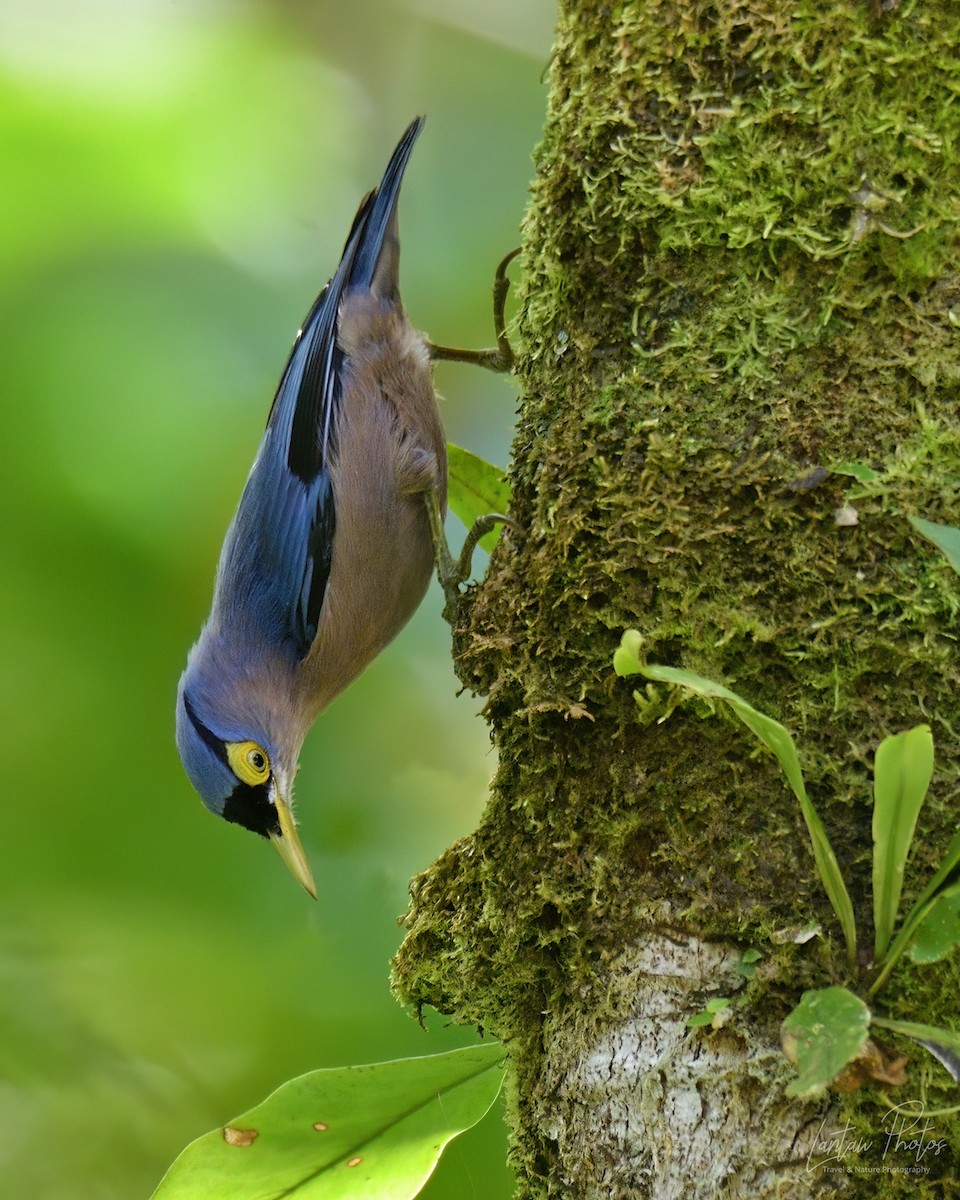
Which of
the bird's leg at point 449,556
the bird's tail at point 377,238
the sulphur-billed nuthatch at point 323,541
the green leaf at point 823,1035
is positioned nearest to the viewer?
the green leaf at point 823,1035

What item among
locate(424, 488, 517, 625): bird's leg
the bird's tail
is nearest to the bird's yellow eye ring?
locate(424, 488, 517, 625): bird's leg

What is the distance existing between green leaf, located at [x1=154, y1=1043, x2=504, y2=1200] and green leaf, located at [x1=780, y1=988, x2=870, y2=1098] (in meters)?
0.85

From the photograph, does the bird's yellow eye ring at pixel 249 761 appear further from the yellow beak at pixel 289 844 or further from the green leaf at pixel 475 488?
the green leaf at pixel 475 488

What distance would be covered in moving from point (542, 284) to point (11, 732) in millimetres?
2385

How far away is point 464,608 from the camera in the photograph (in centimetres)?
235

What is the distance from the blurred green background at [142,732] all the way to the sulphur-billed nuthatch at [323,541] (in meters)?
0.41

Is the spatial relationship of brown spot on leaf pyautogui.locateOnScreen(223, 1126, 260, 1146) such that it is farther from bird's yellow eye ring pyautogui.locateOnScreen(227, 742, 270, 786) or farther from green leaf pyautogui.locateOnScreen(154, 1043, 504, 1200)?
bird's yellow eye ring pyautogui.locateOnScreen(227, 742, 270, 786)

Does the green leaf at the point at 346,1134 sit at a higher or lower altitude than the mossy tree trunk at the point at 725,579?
lower

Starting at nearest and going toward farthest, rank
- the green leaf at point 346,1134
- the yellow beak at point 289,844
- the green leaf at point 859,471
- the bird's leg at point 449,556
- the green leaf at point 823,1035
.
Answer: the green leaf at point 823,1035 → the green leaf at point 859,471 → the green leaf at point 346,1134 → the bird's leg at point 449,556 → the yellow beak at point 289,844

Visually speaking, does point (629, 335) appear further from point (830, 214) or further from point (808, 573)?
point (808, 573)

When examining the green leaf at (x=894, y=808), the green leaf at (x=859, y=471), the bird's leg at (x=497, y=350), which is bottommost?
the green leaf at (x=894, y=808)

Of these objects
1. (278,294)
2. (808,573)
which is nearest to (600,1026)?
(808,573)

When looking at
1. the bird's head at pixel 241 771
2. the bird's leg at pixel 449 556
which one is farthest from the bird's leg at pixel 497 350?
the bird's head at pixel 241 771

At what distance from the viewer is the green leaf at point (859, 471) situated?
164 centimetres
